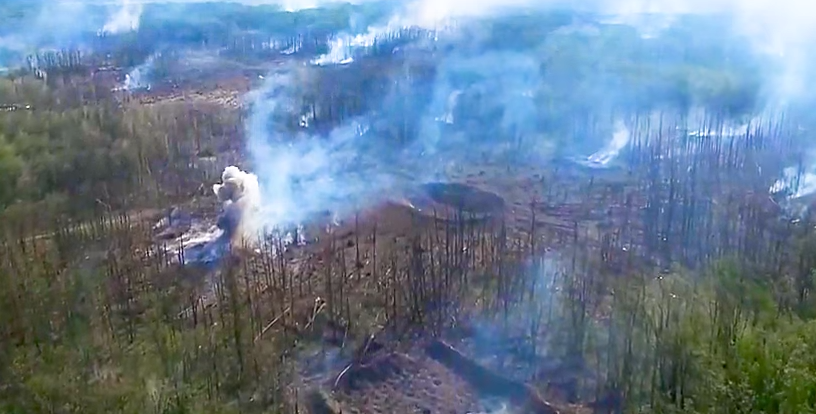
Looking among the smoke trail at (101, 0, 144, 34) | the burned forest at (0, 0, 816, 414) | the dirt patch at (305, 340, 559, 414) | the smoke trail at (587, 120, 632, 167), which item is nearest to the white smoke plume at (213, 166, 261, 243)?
the burned forest at (0, 0, 816, 414)

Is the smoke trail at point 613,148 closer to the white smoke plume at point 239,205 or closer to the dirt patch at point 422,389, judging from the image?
the white smoke plume at point 239,205

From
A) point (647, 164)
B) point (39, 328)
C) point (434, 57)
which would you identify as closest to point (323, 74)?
point (434, 57)

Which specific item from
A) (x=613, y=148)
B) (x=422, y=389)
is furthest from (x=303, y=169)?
(x=422, y=389)

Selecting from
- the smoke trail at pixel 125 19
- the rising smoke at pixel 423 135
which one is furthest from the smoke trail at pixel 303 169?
the smoke trail at pixel 125 19

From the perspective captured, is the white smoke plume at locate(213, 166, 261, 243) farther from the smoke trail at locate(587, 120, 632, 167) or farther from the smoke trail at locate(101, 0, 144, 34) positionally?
the smoke trail at locate(101, 0, 144, 34)

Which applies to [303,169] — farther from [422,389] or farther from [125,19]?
[125,19]

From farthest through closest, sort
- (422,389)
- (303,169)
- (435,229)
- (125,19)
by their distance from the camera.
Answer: (125,19), (303,169), (435,229), (422,389)

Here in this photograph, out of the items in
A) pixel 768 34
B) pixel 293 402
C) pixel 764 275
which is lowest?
pixel 293 402

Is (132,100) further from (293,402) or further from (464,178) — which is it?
(293,402)
